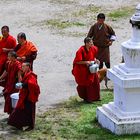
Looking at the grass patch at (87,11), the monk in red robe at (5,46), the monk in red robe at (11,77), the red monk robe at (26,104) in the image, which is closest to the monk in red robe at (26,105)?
the red monk robe at (26,104)

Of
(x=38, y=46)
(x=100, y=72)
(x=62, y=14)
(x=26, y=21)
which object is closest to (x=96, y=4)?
(x=62, y=14)

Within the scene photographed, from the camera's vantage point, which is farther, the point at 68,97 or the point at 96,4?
the point at 96,4

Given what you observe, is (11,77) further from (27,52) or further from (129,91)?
(129,91)

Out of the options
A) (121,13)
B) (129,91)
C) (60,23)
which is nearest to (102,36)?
(129,91)

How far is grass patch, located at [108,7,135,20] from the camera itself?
22.1m

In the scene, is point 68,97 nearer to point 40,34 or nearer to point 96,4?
point 40,34

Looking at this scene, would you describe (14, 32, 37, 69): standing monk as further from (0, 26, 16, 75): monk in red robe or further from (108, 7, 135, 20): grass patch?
(108, 7, 135, 20): grass patch

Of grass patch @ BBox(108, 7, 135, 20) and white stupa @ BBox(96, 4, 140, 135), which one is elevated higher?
white stupa @ BBox(96, 4, 140, 135)

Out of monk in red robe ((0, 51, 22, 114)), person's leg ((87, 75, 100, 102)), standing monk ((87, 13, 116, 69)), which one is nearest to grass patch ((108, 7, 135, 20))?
standing monk ((87, 13, 116, 69))

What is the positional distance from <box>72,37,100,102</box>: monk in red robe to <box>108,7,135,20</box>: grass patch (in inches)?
362

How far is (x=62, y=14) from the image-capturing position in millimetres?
22359

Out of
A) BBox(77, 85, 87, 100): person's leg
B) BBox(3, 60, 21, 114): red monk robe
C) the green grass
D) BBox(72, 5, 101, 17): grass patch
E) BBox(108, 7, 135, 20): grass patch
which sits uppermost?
BBox(3, 60, 21, 114): red monk robe

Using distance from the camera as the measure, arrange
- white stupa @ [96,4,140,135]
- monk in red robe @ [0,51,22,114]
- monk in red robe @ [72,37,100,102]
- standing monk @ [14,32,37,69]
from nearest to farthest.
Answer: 1. white stupa @ [96,4,140,135]
2. monk in red robe @ [0,51,22,114]
3. monk in red robe @ [72,37,100,102]
4. standing monk @ [14,32,37,69]

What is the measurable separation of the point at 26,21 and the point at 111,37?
7.00 m
